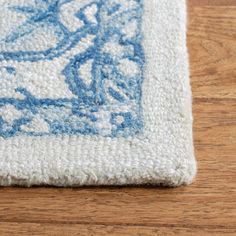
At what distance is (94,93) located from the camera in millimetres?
579

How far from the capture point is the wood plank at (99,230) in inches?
20.0

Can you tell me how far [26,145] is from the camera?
544 mm

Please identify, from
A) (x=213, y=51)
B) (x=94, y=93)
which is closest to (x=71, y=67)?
(x=94, y=93)

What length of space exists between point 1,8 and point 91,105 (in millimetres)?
176

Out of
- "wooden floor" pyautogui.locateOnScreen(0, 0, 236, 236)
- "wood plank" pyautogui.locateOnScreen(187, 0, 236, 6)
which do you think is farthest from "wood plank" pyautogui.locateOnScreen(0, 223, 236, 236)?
"wood plank" pyautogui.locateOnScreen(187, 0, 236, 6)

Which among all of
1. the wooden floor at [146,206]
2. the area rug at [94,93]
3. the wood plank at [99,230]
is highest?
the area rug at [94,93]

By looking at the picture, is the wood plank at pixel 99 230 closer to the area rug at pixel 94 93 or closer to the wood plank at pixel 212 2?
the area rug at pixel 94 93

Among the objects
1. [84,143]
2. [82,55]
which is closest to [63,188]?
[84,143]

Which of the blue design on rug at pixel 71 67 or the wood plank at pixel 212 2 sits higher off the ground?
the wood plank at pixel 212 2

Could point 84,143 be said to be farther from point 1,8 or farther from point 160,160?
point 1,8

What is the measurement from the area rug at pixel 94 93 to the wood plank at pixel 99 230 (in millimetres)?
40

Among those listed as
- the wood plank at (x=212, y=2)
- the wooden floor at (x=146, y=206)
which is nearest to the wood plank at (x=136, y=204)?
the wooden floor at (x=146, y=206)

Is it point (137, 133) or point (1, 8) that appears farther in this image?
point (1, 8)

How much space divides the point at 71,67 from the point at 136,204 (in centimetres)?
17
